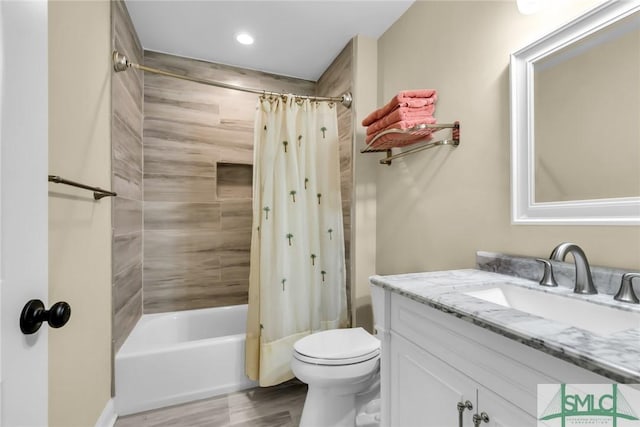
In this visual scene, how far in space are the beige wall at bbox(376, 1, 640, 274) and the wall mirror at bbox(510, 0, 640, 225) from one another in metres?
0.06

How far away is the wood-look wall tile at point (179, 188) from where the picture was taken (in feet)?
7.62

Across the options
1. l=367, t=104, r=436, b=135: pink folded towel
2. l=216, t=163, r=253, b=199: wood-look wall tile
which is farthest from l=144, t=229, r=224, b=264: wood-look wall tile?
l=367, t=104, r=436, b=135: pink folded towel

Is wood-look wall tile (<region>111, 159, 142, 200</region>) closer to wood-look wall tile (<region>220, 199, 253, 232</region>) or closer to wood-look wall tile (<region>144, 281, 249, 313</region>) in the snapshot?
wood-look wall tile (<region>220, 199, 253, 232</region>)

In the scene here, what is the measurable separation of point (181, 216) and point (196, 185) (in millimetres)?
284

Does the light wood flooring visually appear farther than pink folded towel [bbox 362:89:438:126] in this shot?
Yes

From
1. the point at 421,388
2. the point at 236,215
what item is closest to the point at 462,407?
the point at 421,388

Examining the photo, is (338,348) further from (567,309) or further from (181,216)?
(181,216)

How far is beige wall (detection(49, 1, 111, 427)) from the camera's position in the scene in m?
1.09

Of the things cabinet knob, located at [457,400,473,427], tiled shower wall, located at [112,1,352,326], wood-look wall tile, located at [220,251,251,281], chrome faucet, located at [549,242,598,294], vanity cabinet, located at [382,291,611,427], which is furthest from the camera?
wood-look wall tile, located at [220,251,251,281]

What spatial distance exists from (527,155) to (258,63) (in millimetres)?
2186

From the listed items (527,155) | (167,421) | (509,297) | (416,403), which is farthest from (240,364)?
(527,155)

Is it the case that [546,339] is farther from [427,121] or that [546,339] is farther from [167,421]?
[167,421]

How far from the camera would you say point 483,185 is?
132 cm
